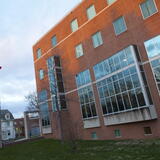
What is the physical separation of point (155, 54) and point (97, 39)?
814 cm

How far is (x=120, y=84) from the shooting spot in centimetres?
1930

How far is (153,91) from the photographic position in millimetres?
17281

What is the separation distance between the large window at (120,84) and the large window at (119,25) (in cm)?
266

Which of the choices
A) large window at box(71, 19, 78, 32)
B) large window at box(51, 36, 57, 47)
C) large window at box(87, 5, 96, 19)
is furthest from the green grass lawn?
large window at box(51, 36, 57, 47)

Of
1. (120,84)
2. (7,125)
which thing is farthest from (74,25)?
(7,125)

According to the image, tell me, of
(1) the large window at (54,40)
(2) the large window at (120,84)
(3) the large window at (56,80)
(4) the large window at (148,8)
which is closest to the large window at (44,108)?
(3) the large window at (56,80)

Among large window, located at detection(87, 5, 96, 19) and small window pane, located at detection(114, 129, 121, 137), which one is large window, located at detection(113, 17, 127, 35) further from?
small window pane, located at detection(114, 129, 121, 137)

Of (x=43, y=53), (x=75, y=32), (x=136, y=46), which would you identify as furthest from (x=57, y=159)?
(x=43, y=53)

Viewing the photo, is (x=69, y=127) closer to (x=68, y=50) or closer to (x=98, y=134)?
(x=98, y=134)

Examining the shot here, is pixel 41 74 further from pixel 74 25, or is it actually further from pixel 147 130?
pixel 147 130

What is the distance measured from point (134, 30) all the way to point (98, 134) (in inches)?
499

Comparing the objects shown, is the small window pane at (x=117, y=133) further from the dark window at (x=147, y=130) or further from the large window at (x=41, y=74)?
the large window at (x=41, y=74)

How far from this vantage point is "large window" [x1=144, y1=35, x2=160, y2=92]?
1710 centimetres

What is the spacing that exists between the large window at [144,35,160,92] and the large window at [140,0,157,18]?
2.71m
